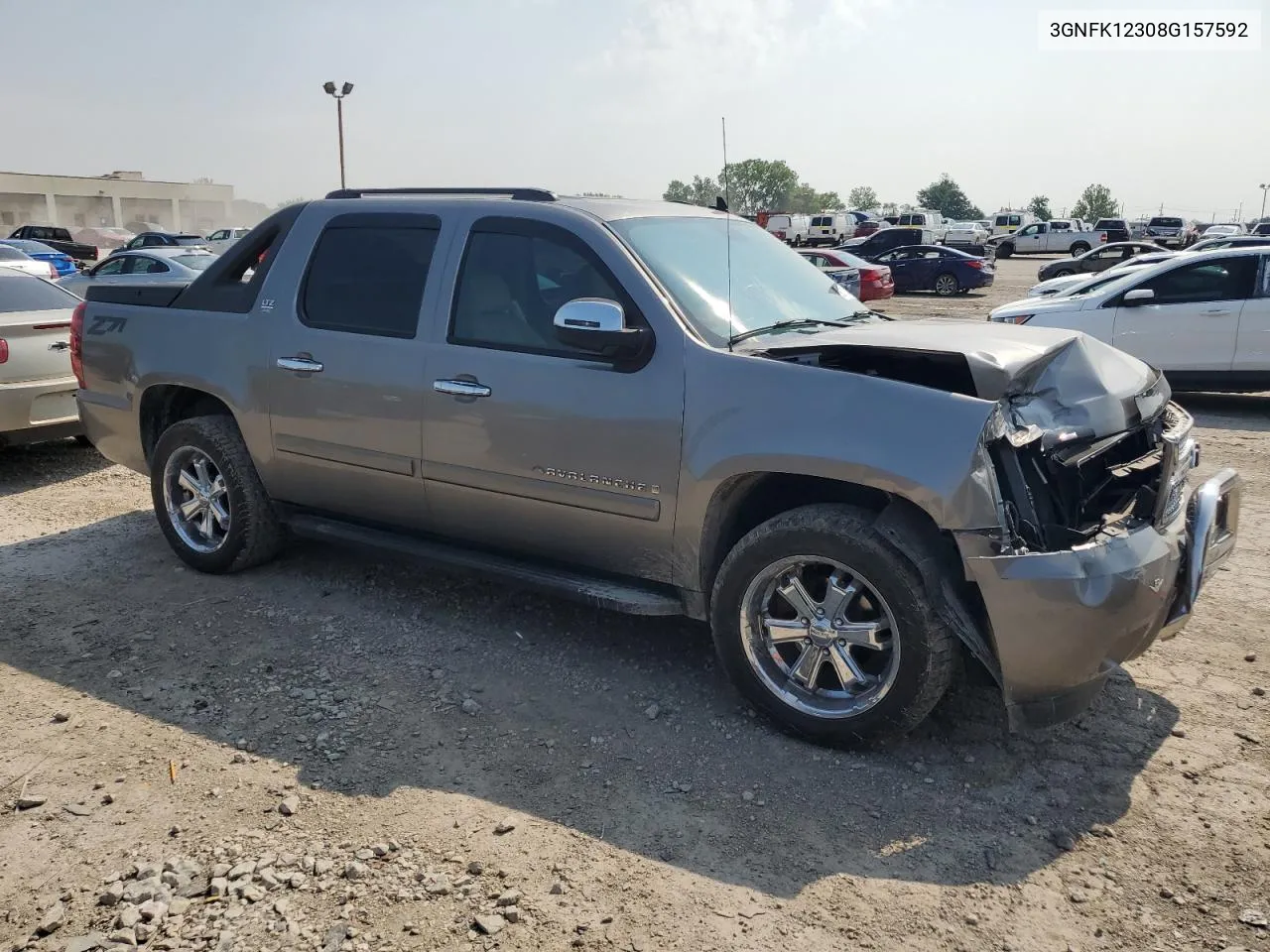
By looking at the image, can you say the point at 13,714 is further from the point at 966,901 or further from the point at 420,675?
the point at 966,901

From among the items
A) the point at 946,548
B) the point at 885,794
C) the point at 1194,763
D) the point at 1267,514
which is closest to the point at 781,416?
the point at 946,548

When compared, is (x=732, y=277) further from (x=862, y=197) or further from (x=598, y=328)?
(x=862, y=197)

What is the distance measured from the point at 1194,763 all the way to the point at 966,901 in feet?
3.95

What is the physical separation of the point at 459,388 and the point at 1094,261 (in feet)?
83.6

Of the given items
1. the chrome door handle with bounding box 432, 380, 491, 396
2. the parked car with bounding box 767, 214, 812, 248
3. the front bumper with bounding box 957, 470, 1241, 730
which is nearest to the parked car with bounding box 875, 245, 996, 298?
the parked car with bounding box 767, 214, 812, 248

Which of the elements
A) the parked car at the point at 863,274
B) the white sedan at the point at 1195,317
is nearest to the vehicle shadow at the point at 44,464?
the white sedan at the point at 1195,317

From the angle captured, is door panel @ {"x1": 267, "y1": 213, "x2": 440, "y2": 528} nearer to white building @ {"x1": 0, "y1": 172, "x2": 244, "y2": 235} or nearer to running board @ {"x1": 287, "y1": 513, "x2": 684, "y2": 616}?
running board @ {"x1": 287, "y1": 513, "x2": 684, "y2": 616}

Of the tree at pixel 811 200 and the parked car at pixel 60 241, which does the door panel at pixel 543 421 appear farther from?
the tree at pixel 811 200

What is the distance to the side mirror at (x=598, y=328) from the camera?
3701 mm

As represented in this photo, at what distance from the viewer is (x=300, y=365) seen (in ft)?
15.5

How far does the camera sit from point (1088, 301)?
10516 millimetres

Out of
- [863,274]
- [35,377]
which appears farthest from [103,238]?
[35,377]

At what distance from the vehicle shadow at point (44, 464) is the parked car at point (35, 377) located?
31 centimetres

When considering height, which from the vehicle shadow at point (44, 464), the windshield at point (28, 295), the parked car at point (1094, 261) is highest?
the parked car at point (1094, 261)
